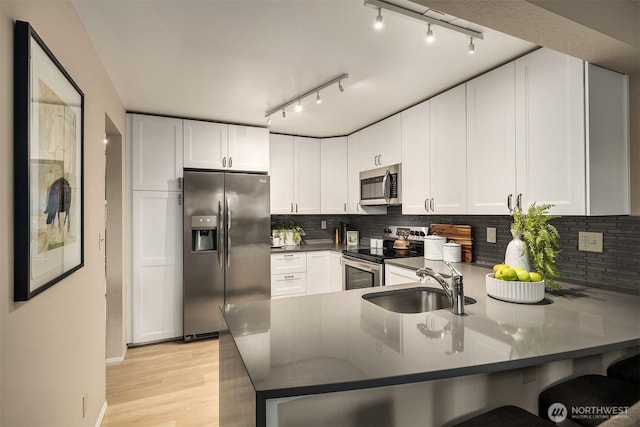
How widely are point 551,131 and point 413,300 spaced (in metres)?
1.28

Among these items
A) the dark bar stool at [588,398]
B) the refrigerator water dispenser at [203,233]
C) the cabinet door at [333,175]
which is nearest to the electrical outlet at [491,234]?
the dark bar stool at [588,398]

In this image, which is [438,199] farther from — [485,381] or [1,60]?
[1,60]

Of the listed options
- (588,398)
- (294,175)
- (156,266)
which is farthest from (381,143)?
(588,398)

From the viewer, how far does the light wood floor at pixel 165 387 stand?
223 cm

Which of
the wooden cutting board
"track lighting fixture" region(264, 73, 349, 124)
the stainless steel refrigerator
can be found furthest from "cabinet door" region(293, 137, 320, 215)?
the wooden cutting board

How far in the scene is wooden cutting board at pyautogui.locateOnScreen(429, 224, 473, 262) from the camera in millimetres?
2904

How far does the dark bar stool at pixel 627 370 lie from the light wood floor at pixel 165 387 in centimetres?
216

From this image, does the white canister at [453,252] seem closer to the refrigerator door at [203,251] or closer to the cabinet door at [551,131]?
the cabinet door at [551,131]

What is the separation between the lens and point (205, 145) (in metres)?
3.62

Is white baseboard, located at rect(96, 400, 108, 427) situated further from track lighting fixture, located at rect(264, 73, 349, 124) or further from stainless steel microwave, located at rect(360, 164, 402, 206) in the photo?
stainless steel microwave, located at rect(360, 164, 402, 206)

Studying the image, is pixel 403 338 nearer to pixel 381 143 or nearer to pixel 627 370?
pixel 627 370

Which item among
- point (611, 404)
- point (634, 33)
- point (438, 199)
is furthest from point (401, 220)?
point (611, 404)

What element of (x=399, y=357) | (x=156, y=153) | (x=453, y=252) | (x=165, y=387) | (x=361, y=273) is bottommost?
(x=165, y=387)

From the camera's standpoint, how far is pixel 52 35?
4.43ft
